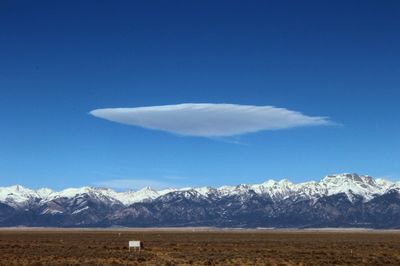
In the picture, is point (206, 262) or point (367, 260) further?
point (367, 260)

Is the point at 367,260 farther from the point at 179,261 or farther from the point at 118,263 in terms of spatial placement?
the point at 118,263

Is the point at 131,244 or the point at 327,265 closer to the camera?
the point at 327,265

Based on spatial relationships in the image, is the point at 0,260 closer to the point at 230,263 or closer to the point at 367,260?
the point at 230,263

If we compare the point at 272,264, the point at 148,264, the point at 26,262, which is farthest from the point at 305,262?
the point at 26,262

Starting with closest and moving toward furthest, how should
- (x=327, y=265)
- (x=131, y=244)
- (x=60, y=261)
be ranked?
(x=327, y=265)
(x=60, y=261)
(x=131, y=244)

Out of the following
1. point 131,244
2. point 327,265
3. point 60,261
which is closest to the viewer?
point 327,265

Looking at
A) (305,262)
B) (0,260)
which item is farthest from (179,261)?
(0,260)

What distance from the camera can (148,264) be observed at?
5231cm

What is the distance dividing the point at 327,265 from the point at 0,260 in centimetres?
2748

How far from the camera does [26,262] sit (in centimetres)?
5222

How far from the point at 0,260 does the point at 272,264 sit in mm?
23105

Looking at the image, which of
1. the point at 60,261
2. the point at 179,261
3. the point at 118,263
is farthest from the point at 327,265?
the point at 60,261

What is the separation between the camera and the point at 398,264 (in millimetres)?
53125

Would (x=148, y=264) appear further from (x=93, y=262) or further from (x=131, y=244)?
(x=131, y=244)
